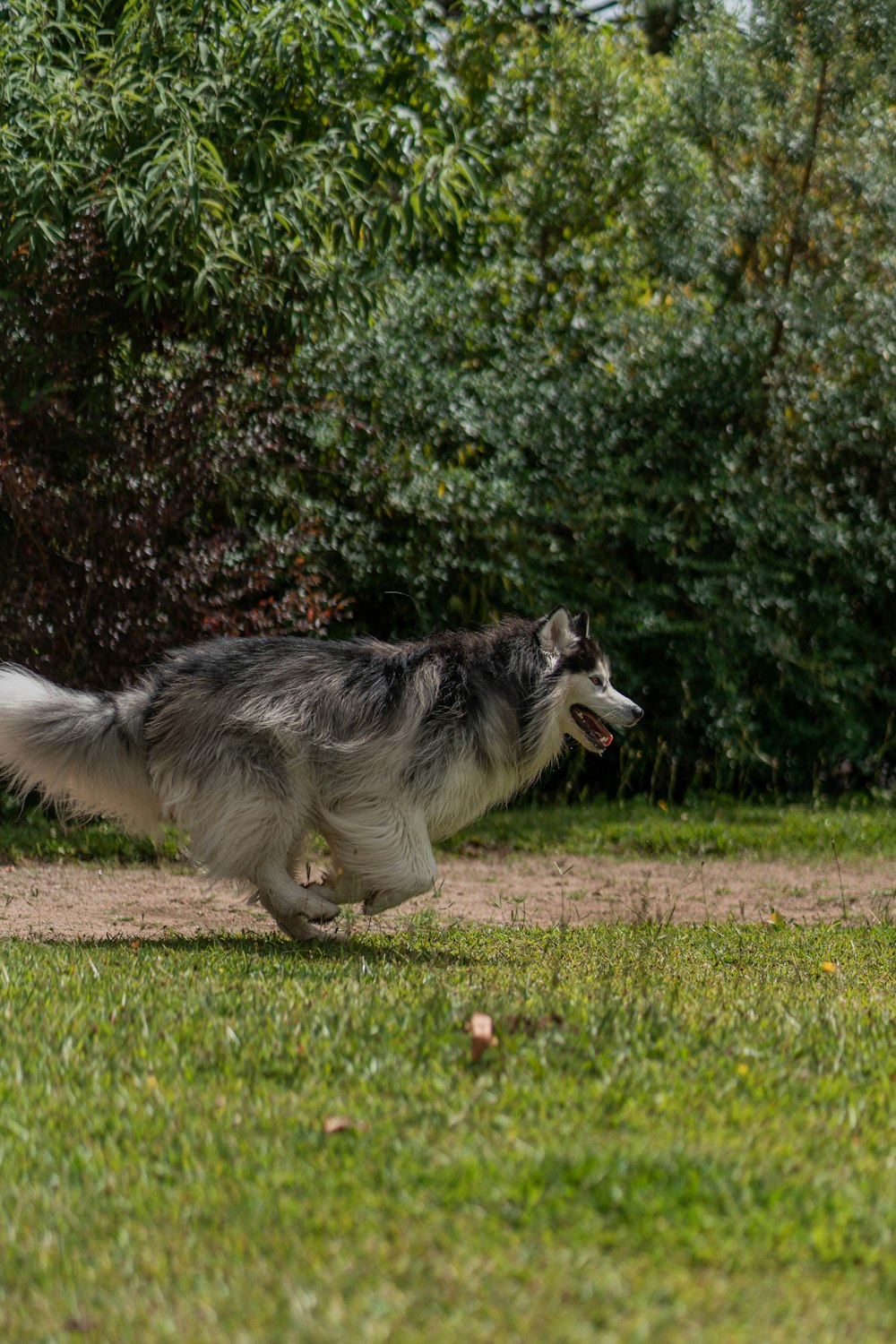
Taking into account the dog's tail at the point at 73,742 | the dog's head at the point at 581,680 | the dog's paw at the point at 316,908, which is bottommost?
the dog's paw at the point at 316,908

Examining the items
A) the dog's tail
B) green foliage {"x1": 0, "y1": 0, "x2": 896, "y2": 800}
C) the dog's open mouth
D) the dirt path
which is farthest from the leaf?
green foliage {"x1": 0, "y1": 0, "x2": 896, "y2": 800}

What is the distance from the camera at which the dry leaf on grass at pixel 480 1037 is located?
4.25 metres

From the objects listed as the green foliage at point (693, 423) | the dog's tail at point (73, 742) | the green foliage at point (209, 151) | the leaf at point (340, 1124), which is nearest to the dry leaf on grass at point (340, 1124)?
the leaf at point (340, 1124)

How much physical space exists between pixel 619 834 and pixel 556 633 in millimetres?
4146

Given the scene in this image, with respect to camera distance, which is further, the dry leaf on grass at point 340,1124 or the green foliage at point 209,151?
the green foliage at point 209,151

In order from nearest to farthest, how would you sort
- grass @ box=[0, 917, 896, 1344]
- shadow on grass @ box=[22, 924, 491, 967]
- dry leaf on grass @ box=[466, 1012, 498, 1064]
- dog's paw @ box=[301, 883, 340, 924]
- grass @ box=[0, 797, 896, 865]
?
1. grass @ box=[0, 917, 896, 1344]
2. dry leaf on grass @ box=[466, 1012, 498, 1064]
3. shadow on grass @ box=[22, 924, 491, 967]
4. dog's paw @ box=[301, 883, 340, 924]
5. grass @ box=[0, 797, 896, 865]

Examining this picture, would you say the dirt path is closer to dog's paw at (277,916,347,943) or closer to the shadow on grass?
the shadow on grass

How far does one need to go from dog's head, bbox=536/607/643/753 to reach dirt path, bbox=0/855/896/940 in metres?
1.16

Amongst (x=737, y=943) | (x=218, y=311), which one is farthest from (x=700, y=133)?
(x=737, y=943)

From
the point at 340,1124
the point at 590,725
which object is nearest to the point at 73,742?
the point at 590,725

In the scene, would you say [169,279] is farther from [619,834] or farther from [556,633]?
[619,834]

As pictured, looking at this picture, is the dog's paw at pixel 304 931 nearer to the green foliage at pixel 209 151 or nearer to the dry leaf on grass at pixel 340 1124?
the dry leaf on grass at pixel 340 1124

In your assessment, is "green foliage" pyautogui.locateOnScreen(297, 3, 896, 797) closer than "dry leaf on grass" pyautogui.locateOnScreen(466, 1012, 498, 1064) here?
No

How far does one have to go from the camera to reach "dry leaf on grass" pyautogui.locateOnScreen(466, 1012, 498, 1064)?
425 cm
